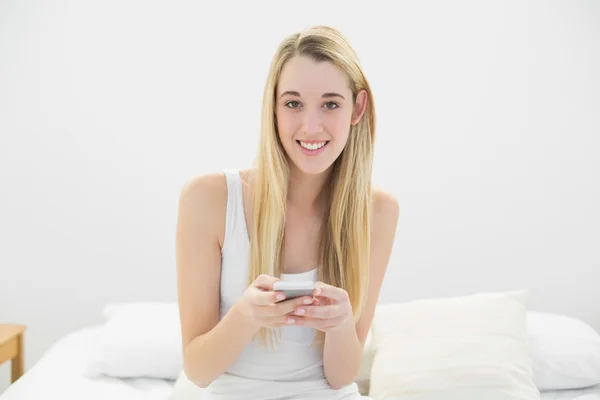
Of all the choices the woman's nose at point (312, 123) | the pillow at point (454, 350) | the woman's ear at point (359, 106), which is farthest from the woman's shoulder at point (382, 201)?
the pillow at point (454, 350)

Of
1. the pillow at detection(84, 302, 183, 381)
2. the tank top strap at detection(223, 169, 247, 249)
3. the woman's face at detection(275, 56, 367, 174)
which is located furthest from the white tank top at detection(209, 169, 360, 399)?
the pillow at detection(84, 302, 183, 381)

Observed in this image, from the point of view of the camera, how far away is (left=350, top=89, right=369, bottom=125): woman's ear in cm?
169

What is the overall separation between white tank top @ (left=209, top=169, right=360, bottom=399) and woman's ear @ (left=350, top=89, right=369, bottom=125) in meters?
0.33

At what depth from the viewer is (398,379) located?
2174mm

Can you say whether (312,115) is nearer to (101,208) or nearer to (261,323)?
(261,323)

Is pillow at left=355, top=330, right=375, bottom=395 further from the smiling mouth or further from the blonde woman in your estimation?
the smiling mouth

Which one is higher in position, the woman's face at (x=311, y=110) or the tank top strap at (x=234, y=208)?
the woman's face at (x=311, y=110)

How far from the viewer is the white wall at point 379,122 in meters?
3.04

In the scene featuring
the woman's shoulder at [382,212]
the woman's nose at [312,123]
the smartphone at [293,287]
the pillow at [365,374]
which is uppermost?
the woman's nose at [312,123]

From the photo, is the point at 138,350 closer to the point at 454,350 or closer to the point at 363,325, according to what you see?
the point at 363,325

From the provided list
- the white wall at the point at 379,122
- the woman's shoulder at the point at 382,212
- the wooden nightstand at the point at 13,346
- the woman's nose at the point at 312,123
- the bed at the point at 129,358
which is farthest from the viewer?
the white wall at the point at 379,122

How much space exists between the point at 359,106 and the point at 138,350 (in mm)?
1232

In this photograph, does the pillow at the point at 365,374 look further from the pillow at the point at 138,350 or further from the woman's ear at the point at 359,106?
the woman's ear at the point at 359,106

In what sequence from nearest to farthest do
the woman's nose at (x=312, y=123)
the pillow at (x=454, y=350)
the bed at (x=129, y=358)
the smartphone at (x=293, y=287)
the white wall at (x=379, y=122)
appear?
the smartphone at (x=293, y=287)
the woman's nose at (x=312, y=123)
the pillow at (x=454, y=350)
the bed at (x=129, y=358)
the white wall at (x=379, y=122)
